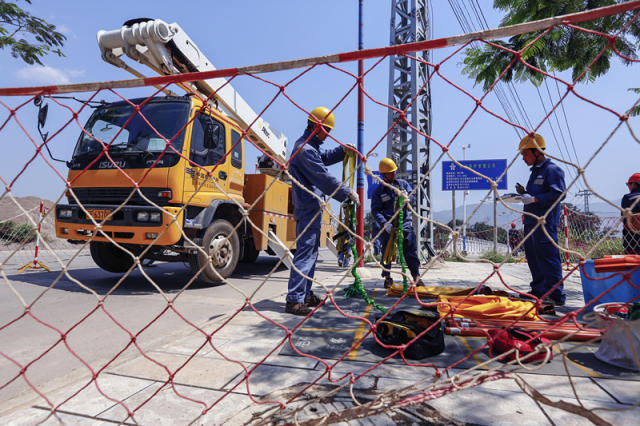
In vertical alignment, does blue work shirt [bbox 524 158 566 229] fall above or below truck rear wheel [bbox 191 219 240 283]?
above

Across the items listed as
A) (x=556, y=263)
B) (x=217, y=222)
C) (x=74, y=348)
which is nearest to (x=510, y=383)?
(x=556, y=263)

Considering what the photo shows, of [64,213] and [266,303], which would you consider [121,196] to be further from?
[266,303]

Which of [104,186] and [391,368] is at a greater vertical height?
[104,186]

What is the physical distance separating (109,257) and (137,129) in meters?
2.07

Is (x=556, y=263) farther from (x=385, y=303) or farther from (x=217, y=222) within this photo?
(x=217, y=222)

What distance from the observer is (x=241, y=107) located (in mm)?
6188

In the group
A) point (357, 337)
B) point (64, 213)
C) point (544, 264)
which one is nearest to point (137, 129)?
point (64, 213)

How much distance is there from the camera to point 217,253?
4.47 m

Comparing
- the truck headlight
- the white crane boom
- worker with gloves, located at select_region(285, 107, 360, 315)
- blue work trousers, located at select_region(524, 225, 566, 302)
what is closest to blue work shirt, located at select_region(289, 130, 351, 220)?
worker with gloves, located at select_region(285, 107, 360, 315)

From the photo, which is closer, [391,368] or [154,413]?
[154,413]

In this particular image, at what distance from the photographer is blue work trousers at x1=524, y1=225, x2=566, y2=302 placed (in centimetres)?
360

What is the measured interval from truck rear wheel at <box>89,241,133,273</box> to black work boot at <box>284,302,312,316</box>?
10.5 ft

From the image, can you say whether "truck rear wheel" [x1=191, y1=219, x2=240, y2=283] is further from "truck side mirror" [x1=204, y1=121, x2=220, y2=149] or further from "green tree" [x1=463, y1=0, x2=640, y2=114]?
"green tree" [x1=463, y1=0, x2=640, y2=114]

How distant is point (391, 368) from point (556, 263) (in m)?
2.55
